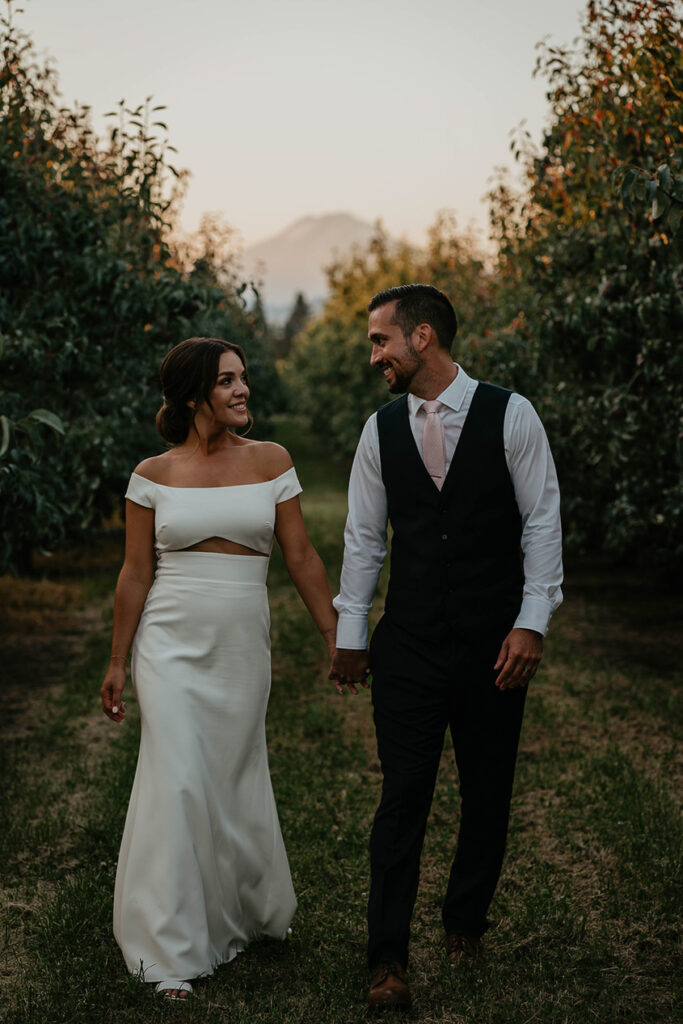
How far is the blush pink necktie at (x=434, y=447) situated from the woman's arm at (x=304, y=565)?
691 mm

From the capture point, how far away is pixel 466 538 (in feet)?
12.1

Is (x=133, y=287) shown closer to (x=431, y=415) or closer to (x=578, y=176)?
(x=578, y=176)

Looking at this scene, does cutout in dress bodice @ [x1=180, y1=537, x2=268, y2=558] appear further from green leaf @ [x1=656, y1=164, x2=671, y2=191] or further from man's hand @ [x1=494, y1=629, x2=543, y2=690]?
green leaf @ [x1=656, y1=164, x2=671, y2=191]

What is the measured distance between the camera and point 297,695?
28.8 ft

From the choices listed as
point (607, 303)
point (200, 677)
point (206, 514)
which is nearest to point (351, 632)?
point (200, 677)

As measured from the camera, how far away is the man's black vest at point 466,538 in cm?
368

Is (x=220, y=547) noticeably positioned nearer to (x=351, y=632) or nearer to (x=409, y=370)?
(x=351, y=632)

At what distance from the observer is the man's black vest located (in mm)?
3684

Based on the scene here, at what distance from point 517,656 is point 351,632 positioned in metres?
0.67

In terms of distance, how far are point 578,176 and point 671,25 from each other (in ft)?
7.08

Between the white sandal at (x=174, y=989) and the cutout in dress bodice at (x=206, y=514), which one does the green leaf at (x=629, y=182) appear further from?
the white sandal at (x=174, y=989)

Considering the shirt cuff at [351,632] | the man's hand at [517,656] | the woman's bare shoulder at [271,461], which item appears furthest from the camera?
the woman's bare shoulder at [271,461]

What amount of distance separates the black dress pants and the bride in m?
0.49

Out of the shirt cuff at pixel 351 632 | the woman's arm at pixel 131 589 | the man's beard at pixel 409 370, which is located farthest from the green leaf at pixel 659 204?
the woman's arm at pixel 131 589
